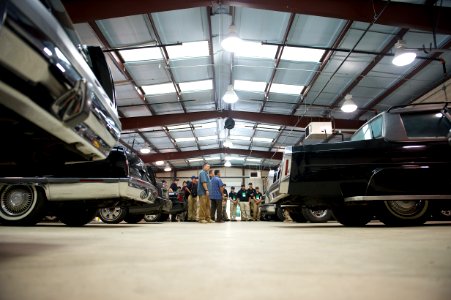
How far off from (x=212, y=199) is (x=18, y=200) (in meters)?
5.15

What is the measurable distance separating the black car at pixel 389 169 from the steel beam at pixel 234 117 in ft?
30.9

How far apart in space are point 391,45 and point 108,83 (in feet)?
26.9

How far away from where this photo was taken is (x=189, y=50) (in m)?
8.91

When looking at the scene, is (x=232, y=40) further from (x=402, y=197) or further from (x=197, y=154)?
(x=197, y=154)

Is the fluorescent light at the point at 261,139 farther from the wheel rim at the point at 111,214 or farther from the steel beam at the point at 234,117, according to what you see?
the wheel rim at the point at 111,214

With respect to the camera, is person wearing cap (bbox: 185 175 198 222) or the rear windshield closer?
the rear windshield

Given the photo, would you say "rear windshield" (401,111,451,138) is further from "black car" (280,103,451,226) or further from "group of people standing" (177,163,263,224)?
"group of people standing" (177,163,263,224)

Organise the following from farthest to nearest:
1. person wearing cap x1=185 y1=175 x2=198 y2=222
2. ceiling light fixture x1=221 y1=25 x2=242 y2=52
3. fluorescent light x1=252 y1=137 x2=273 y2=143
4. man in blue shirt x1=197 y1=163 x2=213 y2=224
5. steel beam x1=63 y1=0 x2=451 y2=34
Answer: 1. fluorescent light x1=252 y1=137 x2=273 y2=143
2. person wearing cap x1=185 y1=175 x2=198 y2=222
3. man in blue shirt x1=197 y1=163 x2=213 y2=224
4. ceiling light fixture x1=221 y1=25 x2=242 y2=52
5. steel beam x1=63 y1=0 x2=451 y2=34

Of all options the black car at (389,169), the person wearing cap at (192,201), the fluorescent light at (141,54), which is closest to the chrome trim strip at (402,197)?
the black car at (389,169)

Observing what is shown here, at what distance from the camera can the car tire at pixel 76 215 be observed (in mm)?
5432

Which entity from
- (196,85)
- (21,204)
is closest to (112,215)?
(21,204)

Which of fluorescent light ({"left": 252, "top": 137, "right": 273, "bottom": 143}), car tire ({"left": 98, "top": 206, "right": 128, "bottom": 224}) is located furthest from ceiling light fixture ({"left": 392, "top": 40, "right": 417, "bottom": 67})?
fluorescent light ({"left": 252, "top": 137, "right": 273, "bottom": 143})

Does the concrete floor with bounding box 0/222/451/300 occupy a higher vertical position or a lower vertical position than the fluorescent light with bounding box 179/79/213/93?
lower

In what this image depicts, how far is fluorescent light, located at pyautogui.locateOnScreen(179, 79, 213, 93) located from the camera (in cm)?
1115
